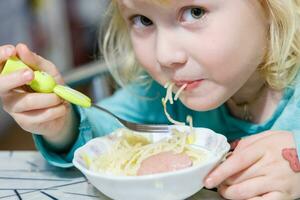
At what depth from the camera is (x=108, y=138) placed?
2.67ft

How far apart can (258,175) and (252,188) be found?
2 centimetres

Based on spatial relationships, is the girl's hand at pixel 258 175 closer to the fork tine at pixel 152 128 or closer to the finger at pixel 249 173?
the finger at pixel 249 173

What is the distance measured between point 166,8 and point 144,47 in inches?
4.6

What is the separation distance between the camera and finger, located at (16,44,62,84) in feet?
2.56

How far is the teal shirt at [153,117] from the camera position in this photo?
0.91m

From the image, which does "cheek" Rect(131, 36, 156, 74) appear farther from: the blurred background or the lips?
the blurred background

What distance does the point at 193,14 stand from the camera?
78 centimetres

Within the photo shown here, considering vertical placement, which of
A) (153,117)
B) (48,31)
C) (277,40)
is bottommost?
(48,31)

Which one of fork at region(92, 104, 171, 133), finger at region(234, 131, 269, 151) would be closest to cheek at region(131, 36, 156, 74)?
fork at region(92, 104, 171, 133)

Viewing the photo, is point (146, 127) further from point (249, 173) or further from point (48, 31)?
point (48, 31)

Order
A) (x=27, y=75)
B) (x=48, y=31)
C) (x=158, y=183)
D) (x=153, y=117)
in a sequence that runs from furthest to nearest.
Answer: (x=48, y=31) < (x=153, y=117) < (x=27, y=75) < (x=158, y=183)

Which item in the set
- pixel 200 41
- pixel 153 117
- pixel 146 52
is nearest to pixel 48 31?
pixel 153 117

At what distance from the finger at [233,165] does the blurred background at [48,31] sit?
5.39 ft

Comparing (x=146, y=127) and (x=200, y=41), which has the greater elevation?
(x=200, y=41)
